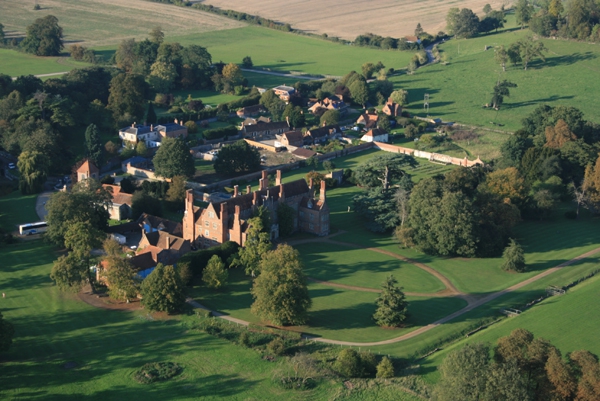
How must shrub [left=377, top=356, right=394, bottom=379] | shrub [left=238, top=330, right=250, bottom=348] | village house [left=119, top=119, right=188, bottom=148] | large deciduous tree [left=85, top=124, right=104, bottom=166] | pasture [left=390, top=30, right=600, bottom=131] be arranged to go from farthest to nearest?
1. pasture [left=390, top=30, right=600, bottom=131]
2. village house [left=119, top=119, right=188, bottom=148]
3. large deciduous tree [left=85, top=124, right=104, bottom=166]
4. shrub [left=238, top=330, right=250, bottom=348]
5. shrub [left=377, top=356, right=394, bottom=379]

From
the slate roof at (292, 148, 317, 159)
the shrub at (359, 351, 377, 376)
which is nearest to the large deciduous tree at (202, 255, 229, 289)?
the shrub at (359, 351, 377, 376)

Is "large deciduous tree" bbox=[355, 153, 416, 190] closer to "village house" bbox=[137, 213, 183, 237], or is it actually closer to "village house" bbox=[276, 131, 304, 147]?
"village house" bbox=[137, 213, 183, 237]

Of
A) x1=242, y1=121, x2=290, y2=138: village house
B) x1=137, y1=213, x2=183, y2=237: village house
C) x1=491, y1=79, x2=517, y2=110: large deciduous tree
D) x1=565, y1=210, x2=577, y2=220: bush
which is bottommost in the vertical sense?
x1=565, y1=210, x2=577, y2=220: bush

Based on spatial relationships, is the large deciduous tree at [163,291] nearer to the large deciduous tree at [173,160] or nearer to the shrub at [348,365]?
the shrub at [348,365]

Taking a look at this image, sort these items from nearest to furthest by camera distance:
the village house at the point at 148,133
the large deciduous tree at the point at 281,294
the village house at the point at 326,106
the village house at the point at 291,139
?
the large deciduous tree at the point at 281,294 < the village house at the point at 148,133 < the village house at the point at 291,139 < the village house at the point at 326,106

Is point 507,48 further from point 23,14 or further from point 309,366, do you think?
point 309,366

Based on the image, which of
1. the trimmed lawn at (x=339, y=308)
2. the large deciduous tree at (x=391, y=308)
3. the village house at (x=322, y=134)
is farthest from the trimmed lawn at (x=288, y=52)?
the large deciduous tree at (x=391, y=308)
